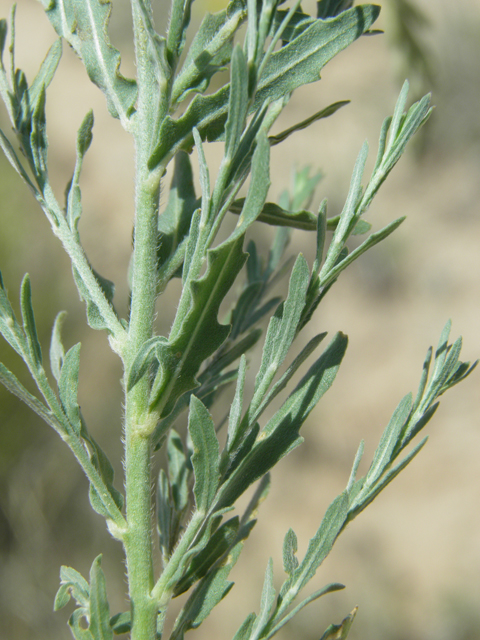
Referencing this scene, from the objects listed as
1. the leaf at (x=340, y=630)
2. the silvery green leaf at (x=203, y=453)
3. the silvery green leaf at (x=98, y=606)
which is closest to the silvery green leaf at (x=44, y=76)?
the silvery green leaf at (x=203, y=453)

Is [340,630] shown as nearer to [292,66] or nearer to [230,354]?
[230,354]

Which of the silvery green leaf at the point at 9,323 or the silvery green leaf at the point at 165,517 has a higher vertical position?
the silvery green leaf at the point at 9,323

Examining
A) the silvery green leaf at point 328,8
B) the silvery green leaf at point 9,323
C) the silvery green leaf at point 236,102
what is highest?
the silvery green leaf at point 328,8

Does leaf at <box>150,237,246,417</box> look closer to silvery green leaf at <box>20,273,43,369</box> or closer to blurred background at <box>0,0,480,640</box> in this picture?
silvery green leaf at <box>20,273,43,369</box>

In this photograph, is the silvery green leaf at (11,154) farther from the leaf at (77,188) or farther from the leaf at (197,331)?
the leaf at (197,331)

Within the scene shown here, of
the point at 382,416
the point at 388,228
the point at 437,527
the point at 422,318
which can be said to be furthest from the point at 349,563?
the point at 388,228

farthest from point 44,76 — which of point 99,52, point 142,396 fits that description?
point 142,396
